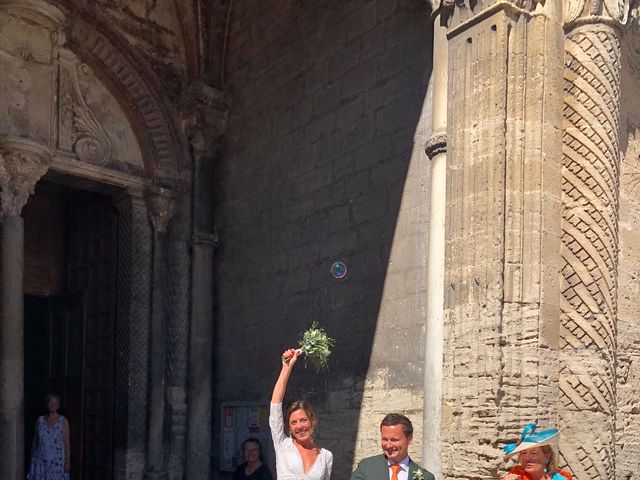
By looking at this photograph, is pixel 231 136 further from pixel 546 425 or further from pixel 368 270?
pixel 546 425

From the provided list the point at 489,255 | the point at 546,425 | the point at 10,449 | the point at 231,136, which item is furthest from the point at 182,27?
the point at 546,425

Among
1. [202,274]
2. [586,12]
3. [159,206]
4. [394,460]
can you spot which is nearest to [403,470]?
[394,460]

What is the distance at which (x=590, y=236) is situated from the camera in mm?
5160

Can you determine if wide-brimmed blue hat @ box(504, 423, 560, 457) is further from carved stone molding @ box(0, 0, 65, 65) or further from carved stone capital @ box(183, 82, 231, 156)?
carved stone molding @ box(0, 0, 65, 65)

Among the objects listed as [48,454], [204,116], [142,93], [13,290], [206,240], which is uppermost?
[142,93]

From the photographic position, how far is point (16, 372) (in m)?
7.84

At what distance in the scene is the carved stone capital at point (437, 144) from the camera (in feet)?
19.3

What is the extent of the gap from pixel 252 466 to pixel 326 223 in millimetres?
2144

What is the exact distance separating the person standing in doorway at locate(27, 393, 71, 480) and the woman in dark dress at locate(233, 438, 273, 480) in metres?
1.83

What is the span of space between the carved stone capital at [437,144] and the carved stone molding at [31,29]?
4.10m

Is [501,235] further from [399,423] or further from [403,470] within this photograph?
[403,470]

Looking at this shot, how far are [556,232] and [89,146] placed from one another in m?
5.15

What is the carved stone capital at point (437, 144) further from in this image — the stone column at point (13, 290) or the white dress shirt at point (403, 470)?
the stone column at point (13, 290)

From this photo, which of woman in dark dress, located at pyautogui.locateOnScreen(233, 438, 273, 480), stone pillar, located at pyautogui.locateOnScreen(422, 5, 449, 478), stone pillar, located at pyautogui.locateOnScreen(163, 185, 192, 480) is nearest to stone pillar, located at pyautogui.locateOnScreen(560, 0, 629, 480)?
stone pillar, located at pyautogui.locateOnScreen(422, 5, 449, 478)
